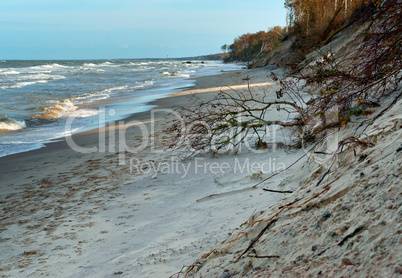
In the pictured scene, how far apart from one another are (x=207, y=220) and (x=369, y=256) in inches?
76.0

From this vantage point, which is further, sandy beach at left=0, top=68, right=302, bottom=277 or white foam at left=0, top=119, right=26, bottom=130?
white foam at left=0, top=119, right=26, bottom=130

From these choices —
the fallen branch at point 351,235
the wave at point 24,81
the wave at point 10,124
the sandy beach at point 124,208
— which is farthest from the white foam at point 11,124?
the wave at point 24,81

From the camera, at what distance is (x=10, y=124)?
35.6 ft

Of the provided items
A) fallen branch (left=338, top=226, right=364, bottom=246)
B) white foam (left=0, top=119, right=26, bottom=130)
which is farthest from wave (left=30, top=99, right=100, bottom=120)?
fallen branch (left=338, top=226, right=364, bottom=246)

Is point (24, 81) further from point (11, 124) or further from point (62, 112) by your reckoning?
point (11, 124)

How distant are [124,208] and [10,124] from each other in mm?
8601

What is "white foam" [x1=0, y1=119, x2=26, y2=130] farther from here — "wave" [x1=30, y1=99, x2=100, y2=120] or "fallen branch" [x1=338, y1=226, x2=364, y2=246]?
"fallen branch" [x1=338, y1=226, x2=364, y2=246]

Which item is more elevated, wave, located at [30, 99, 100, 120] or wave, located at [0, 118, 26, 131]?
wave, located at [30, 99, 100, 120]

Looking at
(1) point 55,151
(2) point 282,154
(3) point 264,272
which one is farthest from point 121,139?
(3) point 264,272

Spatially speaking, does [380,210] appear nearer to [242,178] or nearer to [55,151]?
[242,178]

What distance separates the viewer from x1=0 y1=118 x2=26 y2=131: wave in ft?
34.8

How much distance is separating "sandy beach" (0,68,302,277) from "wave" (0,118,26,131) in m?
4.29

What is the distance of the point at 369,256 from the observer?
1402mm

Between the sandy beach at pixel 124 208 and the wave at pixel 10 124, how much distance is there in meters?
4.29
